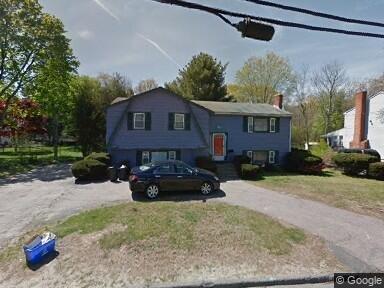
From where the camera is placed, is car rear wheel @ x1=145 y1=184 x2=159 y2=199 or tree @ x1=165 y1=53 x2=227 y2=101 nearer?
car rear wheel @ x1=145 y1=184 x2=159 y2=199

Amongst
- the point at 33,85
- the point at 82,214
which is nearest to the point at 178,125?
the point at 82,214

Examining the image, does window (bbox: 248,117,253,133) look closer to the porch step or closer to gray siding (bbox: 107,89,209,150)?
the porch step

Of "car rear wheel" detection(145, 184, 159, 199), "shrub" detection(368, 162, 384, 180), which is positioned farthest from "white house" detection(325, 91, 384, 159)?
"car rear wheel" detection(145, 184, 159, 199)

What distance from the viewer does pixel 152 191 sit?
13141 millimetres

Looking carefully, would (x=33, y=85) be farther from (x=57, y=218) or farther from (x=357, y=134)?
(x=357, y=134)

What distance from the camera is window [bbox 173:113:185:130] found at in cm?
2098

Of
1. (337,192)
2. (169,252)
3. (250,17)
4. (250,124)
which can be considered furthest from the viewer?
(250,124)

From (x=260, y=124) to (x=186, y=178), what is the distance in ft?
41.1

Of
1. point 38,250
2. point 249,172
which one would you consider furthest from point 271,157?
point 38,250

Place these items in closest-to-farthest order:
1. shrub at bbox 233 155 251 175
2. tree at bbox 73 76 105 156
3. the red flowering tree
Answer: shrub at bbox 233 155 251 175
tree at bbox 73 76 105 156
the red flowering tree

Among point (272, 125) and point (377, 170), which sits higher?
point (272, 125)

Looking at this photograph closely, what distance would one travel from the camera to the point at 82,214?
10320 mm

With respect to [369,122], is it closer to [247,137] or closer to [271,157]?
[271,157]

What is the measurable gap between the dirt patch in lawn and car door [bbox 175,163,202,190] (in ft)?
13.4
